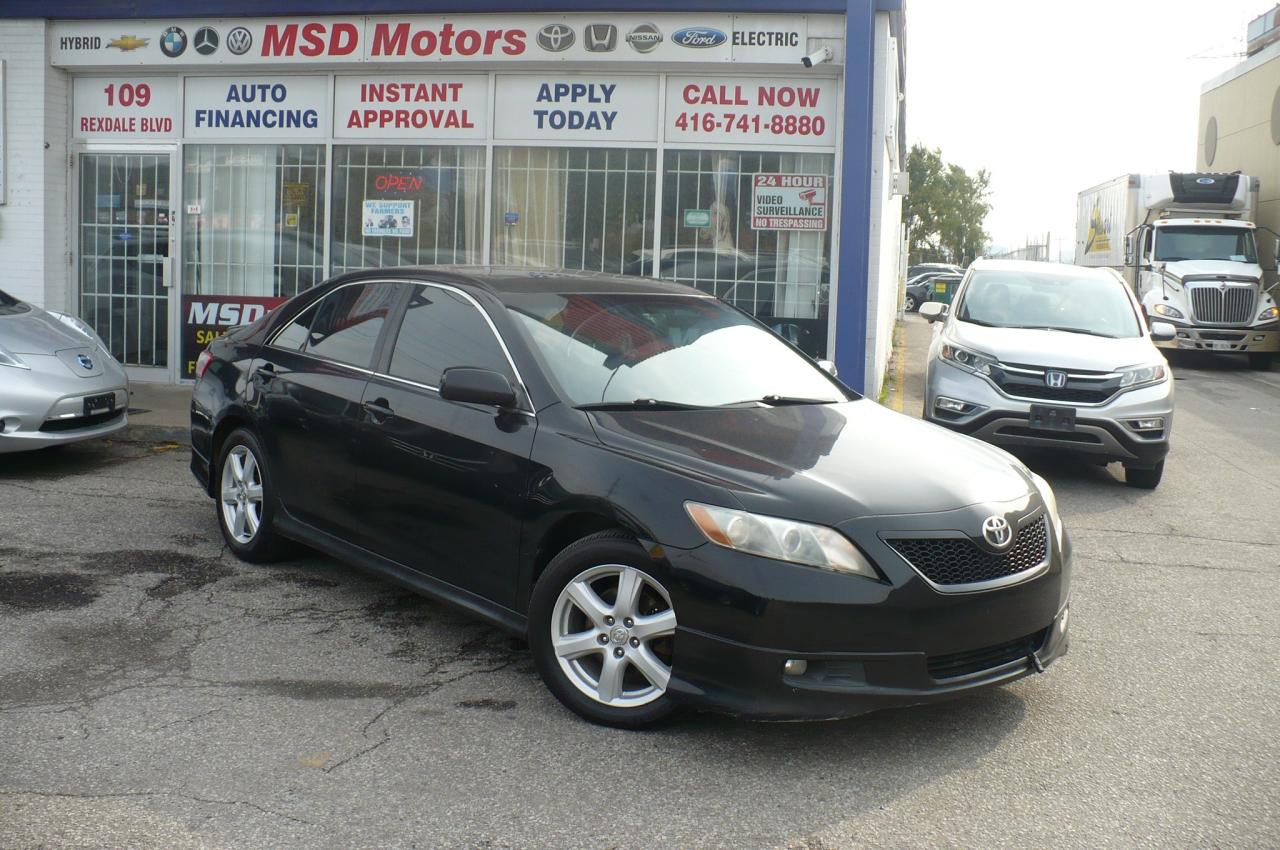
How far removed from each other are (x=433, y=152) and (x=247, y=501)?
22.2 ft

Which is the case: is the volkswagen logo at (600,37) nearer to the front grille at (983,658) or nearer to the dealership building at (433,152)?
the dealership building at (433,152)

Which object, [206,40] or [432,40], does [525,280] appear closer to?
[432,40]

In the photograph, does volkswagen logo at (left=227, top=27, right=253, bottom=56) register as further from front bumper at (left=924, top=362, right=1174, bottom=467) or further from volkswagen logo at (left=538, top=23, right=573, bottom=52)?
front bumper at (left=924, top=362, right=1174, bottom=467)

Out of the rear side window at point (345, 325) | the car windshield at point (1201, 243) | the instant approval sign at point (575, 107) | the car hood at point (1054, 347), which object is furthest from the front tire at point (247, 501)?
the car windshield at point (1201, 243)

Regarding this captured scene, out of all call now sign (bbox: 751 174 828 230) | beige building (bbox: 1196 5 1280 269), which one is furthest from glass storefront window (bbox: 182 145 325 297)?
beige building (bbox: 1196 5 1280 269)

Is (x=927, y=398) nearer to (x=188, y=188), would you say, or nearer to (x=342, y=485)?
→ (x=342, y=485)

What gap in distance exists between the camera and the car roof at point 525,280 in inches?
202

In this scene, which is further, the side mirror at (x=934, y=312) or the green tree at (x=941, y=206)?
the green tree at (x=941, y=206)

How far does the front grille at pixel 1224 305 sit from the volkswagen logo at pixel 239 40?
50.4ft

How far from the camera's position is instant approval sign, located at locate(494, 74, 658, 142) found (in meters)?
11.5

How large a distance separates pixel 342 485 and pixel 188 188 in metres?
8.59

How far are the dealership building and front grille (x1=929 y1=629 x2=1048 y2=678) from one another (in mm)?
6908

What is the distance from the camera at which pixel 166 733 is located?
3.91 metres

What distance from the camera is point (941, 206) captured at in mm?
62062
